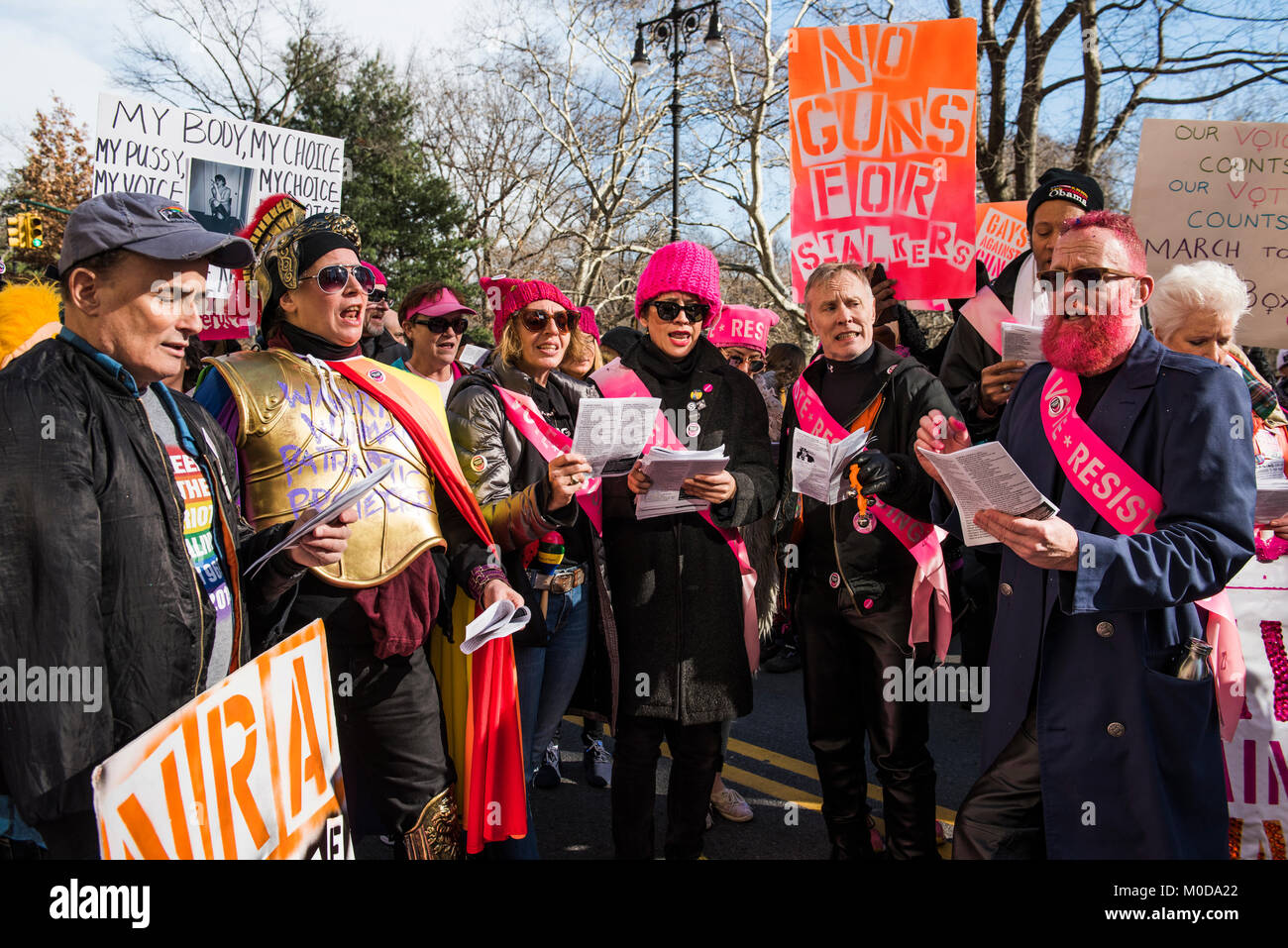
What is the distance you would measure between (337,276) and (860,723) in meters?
2.44

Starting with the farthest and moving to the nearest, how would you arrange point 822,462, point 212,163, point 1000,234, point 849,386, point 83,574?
1. point 1000,234
2. point 212,163
3. point 849,386
4. point 822,462
5. point 83,574

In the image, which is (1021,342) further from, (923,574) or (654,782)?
(654,782)

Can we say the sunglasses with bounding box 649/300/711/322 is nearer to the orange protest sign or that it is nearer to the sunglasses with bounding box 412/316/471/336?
the sunglasses with bounding box 412/316/471/336

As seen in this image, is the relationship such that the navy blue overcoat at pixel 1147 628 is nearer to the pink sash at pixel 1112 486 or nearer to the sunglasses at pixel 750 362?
the pink sash at pixel 1112 486

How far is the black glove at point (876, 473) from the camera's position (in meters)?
2.94

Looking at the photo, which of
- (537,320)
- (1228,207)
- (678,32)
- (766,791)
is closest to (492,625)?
(537,320)

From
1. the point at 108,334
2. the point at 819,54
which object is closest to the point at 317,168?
the point at 819,54

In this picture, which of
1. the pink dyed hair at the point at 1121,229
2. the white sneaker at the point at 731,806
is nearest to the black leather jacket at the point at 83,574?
the pink dyed hair at the point at 1121,229

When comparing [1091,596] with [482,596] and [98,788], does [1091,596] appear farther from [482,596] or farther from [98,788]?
[98,788]

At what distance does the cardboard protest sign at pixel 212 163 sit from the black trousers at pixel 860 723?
4455 mm

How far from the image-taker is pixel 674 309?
330 centimetres

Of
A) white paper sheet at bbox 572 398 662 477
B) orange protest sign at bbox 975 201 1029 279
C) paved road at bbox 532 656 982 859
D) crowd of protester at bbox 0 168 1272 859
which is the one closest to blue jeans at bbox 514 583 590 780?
crowd of protester at bbox 0 168 1272 859
